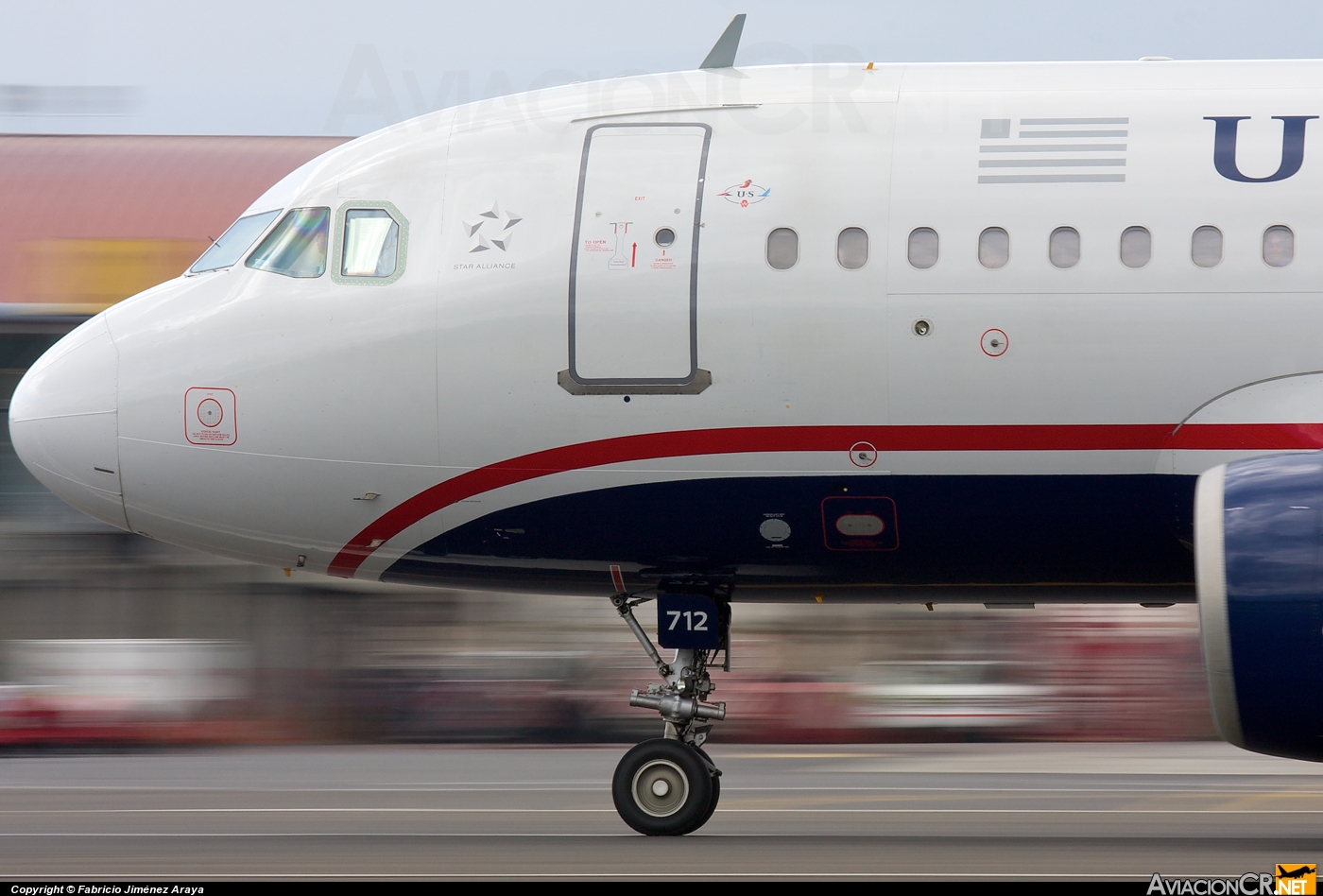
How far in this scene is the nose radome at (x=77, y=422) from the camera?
789 centimetres

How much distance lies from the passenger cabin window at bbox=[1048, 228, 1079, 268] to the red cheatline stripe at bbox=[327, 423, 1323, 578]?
790 millimetres

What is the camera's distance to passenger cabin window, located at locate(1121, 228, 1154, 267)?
284 inches

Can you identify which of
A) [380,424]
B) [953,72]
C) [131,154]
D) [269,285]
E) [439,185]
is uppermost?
[131,154]

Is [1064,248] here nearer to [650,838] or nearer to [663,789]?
[663,789]

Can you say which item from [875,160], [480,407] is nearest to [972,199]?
[875,160]

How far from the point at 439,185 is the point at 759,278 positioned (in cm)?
181

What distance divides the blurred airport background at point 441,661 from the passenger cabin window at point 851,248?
759 centimetres

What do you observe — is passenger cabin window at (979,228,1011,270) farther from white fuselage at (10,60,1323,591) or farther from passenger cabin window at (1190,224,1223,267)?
passenger cabin window at (1190,224,1223,267)

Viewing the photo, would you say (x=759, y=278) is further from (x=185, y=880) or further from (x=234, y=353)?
(x=185, y=880)

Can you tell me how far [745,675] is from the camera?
15.1 m

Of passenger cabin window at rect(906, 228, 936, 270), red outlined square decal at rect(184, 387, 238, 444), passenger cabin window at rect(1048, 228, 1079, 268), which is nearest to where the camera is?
passenger cabin window at rect(1048, 228, 1079, 268)

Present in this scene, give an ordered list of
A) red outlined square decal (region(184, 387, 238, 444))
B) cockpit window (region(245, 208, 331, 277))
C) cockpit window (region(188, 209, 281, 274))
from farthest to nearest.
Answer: cockpit window (region(188, 209, 281, 274))
cockpit window (region(245, 208, 331, 277))
red outlined square decal (region(184, 387, 238, 444))

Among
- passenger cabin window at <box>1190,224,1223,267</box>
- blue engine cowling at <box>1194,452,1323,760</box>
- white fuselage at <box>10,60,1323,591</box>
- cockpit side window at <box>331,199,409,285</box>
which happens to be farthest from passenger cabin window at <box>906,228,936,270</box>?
cockpit side window at <box>331,199,409,285</box>

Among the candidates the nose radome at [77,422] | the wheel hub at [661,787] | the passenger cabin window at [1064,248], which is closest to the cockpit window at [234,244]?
the nose radome at [77,422]
